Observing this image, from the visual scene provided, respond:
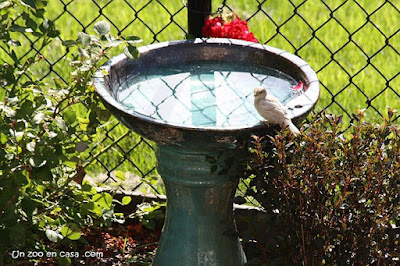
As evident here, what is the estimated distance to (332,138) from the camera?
101 inches

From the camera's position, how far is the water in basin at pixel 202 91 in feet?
9.19

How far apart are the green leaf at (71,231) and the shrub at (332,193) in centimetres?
77

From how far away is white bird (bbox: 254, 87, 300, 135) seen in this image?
2.51 meters

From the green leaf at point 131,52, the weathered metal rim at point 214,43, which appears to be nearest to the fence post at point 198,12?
the weathered metal rim at point 214,43

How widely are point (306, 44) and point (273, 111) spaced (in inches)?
78.9

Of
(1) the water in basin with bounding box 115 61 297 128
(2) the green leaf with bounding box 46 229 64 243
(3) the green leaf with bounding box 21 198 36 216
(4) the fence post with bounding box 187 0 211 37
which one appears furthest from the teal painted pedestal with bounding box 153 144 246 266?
(4) the fence post with bounding box 187 0 211 37

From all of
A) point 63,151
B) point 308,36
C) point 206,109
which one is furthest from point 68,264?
point 308,36

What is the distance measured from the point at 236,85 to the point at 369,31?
2.32 m

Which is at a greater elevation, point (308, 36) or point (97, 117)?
point (308, 36)

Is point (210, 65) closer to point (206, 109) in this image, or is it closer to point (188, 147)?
point (206, 109)

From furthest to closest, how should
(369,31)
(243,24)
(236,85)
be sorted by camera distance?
(369,31) < (243,24) < (236,85)

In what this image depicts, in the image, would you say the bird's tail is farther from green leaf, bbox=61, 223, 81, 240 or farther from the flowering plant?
green leaf, bbox=61, 223, 81, 240

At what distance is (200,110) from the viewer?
2.84 meters

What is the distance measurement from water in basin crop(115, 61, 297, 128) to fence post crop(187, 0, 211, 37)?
1.18 feet
